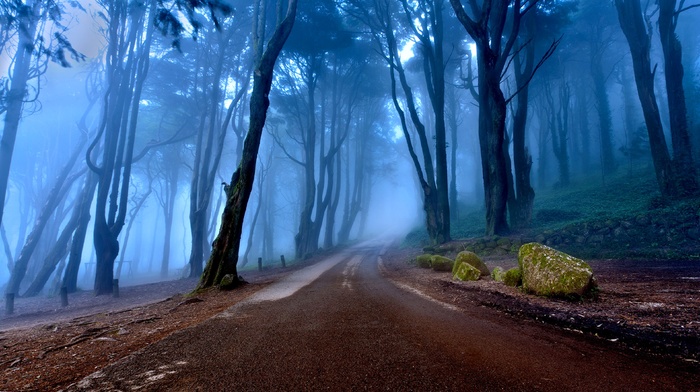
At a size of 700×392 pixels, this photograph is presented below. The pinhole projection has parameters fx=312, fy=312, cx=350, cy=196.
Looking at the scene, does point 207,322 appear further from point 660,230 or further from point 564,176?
point 564,176

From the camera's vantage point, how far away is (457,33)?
20547 millimetres

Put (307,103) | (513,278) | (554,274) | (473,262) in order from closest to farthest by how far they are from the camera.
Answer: (554,274), (513,278), (473,262), (307,103)

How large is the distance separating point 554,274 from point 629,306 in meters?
0.91

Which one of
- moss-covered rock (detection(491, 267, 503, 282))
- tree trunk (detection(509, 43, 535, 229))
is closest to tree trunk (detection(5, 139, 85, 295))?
moss-covered rock (detection(491, 267, 503, 282))

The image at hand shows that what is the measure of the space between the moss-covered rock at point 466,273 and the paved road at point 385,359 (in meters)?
2.86

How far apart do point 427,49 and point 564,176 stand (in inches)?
711

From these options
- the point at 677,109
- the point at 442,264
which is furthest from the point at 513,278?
the point at 677,109

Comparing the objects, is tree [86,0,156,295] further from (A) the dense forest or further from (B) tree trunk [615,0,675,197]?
(B) tree trunk [615,0,675,197]

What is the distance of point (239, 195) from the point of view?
8875mm

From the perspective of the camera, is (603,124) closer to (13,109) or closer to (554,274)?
(554,274)

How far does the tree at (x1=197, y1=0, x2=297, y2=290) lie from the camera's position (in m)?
8.42

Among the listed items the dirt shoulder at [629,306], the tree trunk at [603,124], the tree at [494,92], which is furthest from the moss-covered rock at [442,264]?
the tree trunk at [603,124]

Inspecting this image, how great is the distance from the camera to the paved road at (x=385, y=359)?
2.14 m

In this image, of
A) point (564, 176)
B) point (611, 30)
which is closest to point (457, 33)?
point (564, 176)
